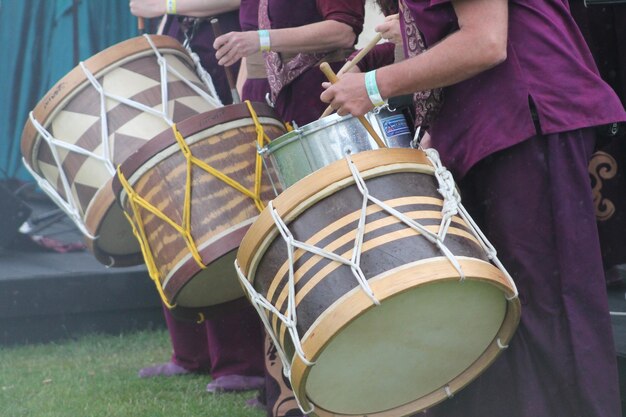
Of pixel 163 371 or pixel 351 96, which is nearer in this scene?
pixel 351 96

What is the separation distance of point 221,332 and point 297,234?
6.49 feet

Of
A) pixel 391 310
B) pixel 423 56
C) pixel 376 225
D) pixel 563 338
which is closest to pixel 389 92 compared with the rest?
pixel 423 56

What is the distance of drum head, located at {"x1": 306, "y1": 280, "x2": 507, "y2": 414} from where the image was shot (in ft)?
7.31

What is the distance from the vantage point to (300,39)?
3.30 metres

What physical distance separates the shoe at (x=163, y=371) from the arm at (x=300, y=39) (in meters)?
1.63

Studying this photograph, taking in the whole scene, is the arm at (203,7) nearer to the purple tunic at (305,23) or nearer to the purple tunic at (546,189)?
the purple tunic at (305,23)

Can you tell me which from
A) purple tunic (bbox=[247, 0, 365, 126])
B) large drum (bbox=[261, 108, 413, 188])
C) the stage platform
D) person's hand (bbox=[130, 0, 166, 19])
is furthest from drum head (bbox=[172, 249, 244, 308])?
the stage platform

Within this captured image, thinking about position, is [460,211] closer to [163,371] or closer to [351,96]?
[351,96]

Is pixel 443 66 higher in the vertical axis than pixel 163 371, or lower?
higher

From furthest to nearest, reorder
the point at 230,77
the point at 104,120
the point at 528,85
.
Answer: the point at 230,77, the point at 104,120, the point at 528,85

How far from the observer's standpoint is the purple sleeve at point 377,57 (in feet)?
10.1

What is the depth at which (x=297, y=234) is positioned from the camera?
2285 millimetres

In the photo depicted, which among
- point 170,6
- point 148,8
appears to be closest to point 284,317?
point 170,6

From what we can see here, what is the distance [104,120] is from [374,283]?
158cm
